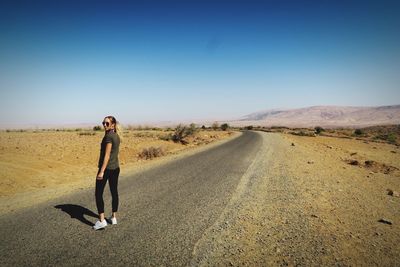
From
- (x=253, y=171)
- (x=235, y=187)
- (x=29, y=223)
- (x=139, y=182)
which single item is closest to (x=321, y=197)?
(x=235, y=187)

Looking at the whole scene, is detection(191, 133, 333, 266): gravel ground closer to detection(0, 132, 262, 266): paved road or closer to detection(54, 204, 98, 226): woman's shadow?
detection(0, 132, 262, 266): paved road

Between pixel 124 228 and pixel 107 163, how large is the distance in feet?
4.52

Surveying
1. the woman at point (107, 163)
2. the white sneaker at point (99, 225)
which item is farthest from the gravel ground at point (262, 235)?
the woman at point (107, 163)

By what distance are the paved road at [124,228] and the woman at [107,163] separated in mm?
402

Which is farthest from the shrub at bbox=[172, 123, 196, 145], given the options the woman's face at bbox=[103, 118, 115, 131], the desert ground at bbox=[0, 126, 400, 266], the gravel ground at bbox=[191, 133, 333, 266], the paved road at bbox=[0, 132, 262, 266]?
the woman's face at bbox=[103, 118, 115, 131]

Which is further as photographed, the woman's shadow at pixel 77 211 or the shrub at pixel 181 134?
the shrub at pixel 181 134

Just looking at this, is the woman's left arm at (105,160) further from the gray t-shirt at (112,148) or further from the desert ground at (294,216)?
the desert ground at (294,216)

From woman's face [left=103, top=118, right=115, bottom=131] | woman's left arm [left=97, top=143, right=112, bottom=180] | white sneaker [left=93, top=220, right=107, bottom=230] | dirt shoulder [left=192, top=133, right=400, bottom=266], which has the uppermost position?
woman's face [left=103, top=118, right=115, bottom=131]

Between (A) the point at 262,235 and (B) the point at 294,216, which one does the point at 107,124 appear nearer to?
(A) the point at 262,235

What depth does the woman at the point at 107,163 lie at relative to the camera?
518 centimetres

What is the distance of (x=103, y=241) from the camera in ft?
15.3

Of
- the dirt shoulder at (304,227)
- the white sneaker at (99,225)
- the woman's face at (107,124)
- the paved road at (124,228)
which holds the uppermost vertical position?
the woman's face at (107,124)

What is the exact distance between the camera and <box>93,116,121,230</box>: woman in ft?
17.0

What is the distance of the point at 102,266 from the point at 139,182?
19.0 ft
